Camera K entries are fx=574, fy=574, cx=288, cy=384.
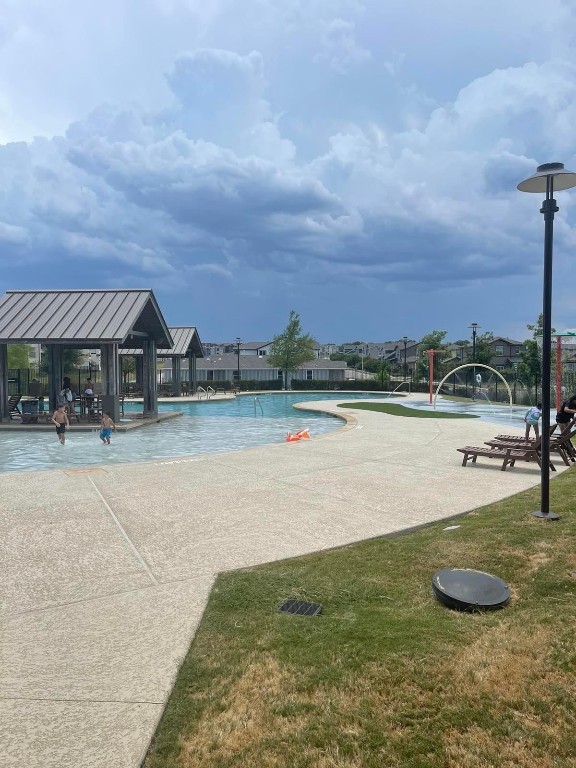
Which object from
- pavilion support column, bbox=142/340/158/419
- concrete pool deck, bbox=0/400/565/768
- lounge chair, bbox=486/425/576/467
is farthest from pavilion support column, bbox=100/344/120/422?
lounge chair, bbox=486/425/576/467

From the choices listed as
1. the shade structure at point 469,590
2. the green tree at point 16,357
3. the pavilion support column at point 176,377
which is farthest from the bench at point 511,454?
the green tree at point 16,357

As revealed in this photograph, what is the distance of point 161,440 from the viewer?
1950 cm

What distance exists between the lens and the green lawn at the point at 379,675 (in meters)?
2.97

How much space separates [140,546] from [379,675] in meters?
3.97

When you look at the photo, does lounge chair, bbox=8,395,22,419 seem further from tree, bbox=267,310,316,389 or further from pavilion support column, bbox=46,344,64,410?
tree, bbox=267,310,316,389

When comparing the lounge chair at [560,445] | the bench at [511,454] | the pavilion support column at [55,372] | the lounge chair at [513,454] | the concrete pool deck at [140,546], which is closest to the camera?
the concrete pool deck at [140,546]

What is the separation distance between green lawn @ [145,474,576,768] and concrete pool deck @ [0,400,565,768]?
1.11 feet

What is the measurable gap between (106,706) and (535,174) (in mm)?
7006

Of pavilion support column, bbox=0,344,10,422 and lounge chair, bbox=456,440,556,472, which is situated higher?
pavilion support column, bbox=0,344,10,422

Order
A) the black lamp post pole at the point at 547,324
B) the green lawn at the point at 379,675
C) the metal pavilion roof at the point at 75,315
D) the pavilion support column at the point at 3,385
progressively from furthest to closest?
1. the pavilion support column at the point at 3,385
2. the metal pavilion roof at the point at 75,315
3. the black lamp post pole at the point at 547,324
4. the green lawn at the point at 379,675

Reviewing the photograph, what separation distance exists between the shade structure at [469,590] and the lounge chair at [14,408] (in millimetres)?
23057

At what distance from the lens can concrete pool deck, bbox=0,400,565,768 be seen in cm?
346

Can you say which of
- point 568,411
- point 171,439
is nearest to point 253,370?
point 171,439

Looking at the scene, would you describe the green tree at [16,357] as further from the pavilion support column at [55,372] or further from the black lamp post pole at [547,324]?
the black lamp post pole at [547,324]
